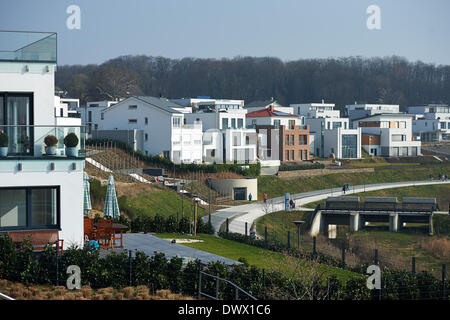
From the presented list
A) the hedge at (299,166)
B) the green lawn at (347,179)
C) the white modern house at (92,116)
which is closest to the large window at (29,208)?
the green lawn at (347,179)

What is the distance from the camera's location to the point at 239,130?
65.4 m

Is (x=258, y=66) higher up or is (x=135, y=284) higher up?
(x=258, y=66)

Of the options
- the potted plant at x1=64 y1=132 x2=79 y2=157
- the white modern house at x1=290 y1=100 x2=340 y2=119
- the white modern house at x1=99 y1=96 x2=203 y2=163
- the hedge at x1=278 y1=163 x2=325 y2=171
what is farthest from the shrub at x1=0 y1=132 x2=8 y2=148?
the white modern house at x1=290 y1=100 x2=340 y2=119

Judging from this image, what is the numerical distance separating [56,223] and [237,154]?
47898 millimetres

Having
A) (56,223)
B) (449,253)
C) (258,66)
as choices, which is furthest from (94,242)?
(258,66)

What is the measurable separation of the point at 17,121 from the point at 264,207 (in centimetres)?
3384

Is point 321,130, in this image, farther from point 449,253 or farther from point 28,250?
point 28,250

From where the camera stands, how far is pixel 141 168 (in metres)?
55.4

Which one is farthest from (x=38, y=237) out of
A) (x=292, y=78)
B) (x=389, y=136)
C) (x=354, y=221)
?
(x=292, y=78)

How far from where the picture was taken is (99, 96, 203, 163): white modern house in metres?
59.7

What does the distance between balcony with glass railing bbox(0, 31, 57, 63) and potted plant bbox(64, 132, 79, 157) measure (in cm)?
201

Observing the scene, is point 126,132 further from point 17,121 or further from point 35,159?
point 35,159

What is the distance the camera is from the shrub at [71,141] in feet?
56.6
